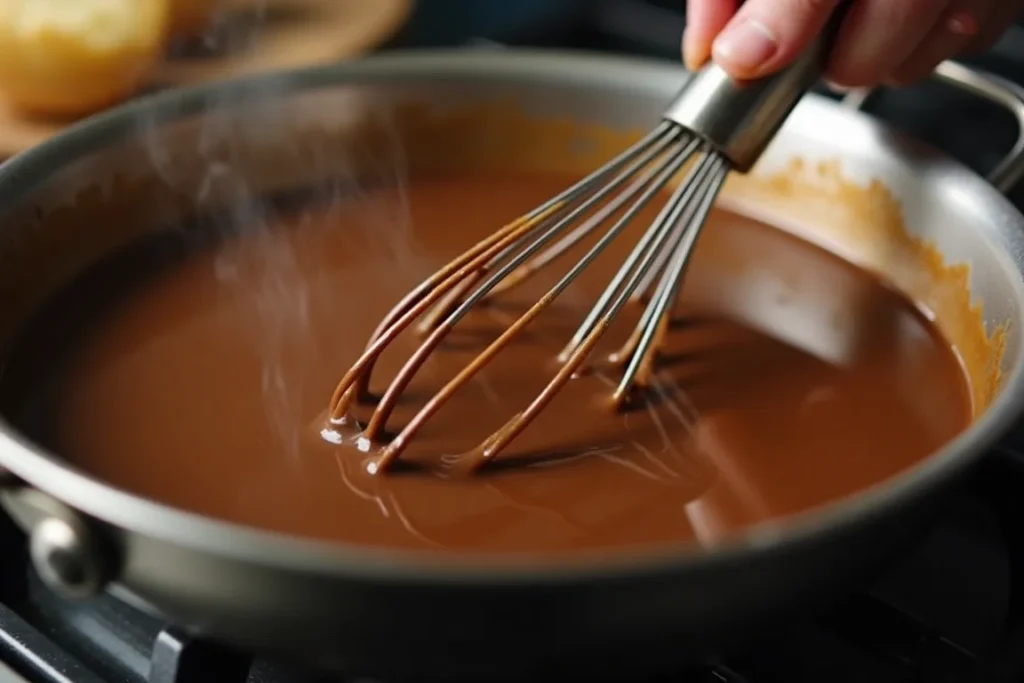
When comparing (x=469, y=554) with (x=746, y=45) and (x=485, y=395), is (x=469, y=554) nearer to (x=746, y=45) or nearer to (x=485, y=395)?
(x=485, y=395)

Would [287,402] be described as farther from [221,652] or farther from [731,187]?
[731,187]

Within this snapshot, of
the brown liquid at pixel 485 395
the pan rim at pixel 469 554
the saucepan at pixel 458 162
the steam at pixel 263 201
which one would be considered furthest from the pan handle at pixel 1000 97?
the steam at pixel 263 201

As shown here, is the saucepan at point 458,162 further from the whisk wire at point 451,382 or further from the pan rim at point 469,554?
the whisk wire at point 451,382

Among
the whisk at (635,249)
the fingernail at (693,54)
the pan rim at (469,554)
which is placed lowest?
the pan rim at (469,554)

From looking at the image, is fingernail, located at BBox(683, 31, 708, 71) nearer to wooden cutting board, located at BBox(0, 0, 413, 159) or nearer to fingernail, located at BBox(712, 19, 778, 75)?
fingernail, located at BBox(712, 19, 778, 75)

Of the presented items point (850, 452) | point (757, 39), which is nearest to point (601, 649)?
point (850, 452)

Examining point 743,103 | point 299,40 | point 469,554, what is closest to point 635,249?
point 743,103
